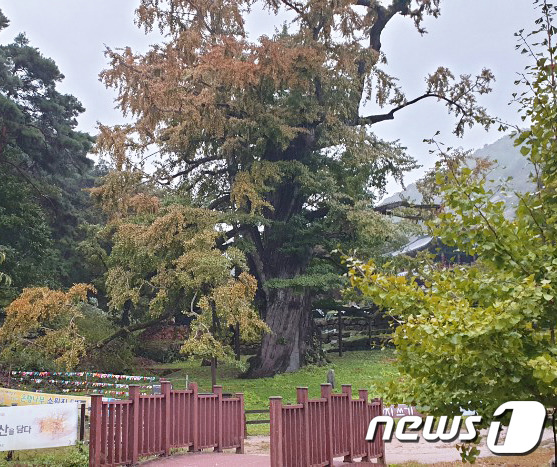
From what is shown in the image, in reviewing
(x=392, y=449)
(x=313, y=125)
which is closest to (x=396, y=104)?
(x=313, y=125)

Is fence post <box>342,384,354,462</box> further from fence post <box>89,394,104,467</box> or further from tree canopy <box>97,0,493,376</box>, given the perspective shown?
tree canopy <box>97,0,493,376</box>

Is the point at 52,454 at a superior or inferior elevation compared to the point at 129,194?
inferior

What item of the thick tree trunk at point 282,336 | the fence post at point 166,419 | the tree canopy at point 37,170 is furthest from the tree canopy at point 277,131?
the fence post at point 166,419

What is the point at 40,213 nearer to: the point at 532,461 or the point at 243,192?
the point at 243,192

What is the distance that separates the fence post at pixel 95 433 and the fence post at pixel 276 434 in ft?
8.67

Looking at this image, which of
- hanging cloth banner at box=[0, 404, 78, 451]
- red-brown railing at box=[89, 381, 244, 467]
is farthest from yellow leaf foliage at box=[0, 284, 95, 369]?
hanging cloth banner at box=[0, 404, 78, 451]

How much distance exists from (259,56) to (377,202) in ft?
32.9

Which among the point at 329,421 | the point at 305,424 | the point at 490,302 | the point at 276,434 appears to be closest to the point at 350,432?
the point at 329,421

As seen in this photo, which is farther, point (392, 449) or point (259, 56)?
point (259, 56)

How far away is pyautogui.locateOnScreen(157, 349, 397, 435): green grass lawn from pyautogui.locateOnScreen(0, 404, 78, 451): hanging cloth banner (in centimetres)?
871

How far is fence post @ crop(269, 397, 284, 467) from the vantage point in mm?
7992

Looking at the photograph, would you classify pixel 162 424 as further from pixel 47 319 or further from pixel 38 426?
pixel 47 319

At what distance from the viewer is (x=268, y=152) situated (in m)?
25.8

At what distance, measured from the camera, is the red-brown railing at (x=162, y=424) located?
30.1 feet
